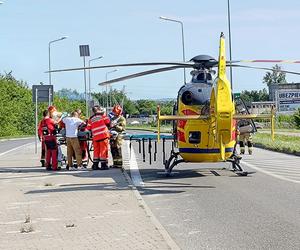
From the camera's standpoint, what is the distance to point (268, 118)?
51.2ft

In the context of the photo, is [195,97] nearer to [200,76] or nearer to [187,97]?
[187,97]

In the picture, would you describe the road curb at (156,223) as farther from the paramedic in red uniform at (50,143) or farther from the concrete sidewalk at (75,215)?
the paramedic in red uniform at (50,143)

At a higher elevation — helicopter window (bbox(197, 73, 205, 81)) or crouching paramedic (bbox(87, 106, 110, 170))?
helicopter window (bbox(197, 73, 205, 81))

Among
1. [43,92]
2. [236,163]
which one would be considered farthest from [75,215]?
[43,92]

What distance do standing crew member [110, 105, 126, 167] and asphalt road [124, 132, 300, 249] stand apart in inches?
38.5

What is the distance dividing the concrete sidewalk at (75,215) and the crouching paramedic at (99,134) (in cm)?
197

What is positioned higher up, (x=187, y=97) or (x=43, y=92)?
(x=43, y=92)

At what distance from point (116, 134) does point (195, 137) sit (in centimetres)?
373

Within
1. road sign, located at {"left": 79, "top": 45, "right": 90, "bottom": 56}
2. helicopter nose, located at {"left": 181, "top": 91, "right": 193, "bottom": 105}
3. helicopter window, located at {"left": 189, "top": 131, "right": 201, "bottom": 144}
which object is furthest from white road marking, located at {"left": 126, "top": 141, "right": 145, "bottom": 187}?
road sign, located at {"left": 79, "top": 45, "right": 90, "bottom": 56}

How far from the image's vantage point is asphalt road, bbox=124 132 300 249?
9.14 metres

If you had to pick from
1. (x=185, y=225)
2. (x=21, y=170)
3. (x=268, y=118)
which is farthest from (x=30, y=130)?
(x=185, y=225)

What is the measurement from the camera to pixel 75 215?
35.9 ft

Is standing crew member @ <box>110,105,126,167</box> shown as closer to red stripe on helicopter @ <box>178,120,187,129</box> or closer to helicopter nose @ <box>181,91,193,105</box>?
red stripe on helicopter @ <box>178,120,187,129</box>

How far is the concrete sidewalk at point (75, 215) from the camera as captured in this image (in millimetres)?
8719
